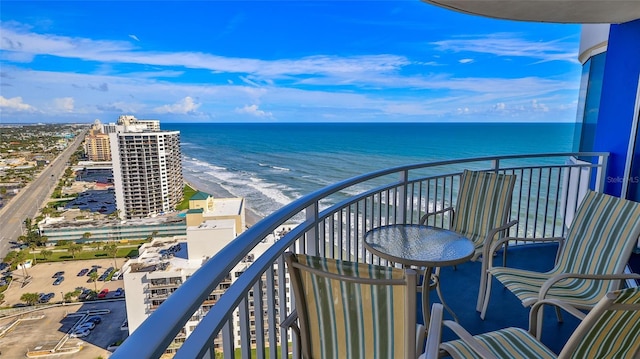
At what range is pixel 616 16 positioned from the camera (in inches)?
142

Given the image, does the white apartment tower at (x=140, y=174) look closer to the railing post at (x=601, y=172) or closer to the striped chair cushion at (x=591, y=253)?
the railing post at (x=601, y=172)

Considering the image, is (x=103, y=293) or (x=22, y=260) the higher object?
(x=22, y=260)

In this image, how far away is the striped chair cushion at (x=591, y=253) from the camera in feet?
6.83

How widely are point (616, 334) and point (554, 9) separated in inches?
131

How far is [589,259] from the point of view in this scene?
235cm

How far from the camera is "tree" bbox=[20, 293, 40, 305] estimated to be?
13.1 metres

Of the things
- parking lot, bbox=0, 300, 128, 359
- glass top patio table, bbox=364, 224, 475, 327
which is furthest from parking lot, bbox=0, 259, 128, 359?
glass top patio table, bbox=364, 224, 475, 327

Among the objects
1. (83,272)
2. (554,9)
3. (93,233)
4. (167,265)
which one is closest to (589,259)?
(554,9)

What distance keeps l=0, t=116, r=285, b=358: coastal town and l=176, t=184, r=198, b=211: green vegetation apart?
10 centimetres

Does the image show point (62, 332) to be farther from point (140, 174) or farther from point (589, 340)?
point (589, 340)

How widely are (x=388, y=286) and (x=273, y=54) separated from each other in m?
52.8

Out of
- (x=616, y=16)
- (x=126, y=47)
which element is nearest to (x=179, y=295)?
(x=616, y=16)

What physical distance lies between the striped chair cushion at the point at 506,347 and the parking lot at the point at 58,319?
41.2ft

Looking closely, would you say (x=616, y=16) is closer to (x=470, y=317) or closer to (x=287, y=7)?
(x=470, y=317)
